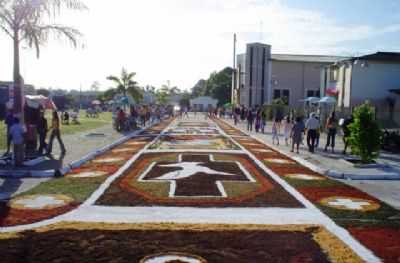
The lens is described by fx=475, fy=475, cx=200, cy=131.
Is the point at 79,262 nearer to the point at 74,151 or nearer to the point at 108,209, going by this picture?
the point at 108,209

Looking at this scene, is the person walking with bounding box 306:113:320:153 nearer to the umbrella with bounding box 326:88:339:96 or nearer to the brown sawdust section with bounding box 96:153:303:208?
the brown sawdust section with bounding box 96:153:303:208

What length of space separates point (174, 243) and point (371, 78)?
36068 mm

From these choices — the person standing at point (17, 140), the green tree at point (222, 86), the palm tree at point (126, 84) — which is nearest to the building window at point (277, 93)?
the palm tree at point (126, 84)

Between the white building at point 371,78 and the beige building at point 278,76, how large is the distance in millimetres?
25670

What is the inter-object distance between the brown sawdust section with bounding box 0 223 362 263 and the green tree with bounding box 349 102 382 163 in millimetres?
8433

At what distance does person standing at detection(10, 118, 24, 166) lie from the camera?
44.5 ft

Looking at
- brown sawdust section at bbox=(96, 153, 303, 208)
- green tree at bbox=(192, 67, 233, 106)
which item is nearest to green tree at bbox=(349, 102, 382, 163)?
brown sawdust section at bbox=(96, 153, 303, 208)

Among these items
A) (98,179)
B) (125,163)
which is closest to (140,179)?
(98,179)

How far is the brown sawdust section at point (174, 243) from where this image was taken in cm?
625

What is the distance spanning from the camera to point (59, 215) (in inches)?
330

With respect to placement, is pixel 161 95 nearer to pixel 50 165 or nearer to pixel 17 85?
pixel 17 85

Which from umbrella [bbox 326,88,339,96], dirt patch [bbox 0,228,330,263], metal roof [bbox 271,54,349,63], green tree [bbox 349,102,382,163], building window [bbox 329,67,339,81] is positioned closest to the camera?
dirt patch [bbox 0,228,330,263]

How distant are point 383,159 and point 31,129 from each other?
12904 mm

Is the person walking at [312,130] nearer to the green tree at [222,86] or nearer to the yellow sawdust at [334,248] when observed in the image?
the yellow sawdust at [334,248]
